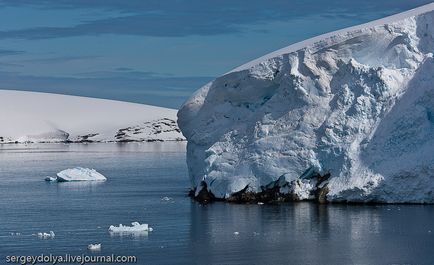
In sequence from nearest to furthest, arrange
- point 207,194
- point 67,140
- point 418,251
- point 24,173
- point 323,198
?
point 418,251, point 323,198, point 207,194, point 24,173, point 67,140

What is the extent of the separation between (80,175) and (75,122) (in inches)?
2400

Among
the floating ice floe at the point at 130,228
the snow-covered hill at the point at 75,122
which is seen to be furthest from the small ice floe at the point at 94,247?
the snow-covered hill at the point at 75,122

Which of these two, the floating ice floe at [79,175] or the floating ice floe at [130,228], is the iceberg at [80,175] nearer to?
the floating ice floe at [79,175]

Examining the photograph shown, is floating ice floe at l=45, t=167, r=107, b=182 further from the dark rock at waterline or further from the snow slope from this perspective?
the dark rock at waterline

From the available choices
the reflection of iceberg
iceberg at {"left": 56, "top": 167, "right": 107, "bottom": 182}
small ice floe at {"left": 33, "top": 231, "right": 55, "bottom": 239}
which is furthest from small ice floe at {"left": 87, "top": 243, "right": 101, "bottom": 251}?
iceberg at {"left": 56, "top": 167, "right": 107, "bottom": 182}

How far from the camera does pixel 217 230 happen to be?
1923 cm

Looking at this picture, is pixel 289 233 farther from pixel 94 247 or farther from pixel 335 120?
pixel 335 120

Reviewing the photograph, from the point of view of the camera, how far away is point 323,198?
2244cm

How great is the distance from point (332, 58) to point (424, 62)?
2.19 meters

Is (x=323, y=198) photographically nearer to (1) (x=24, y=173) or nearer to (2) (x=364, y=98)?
(2) (x=364, y=98)

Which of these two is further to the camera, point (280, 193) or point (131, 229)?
point (280, 193)

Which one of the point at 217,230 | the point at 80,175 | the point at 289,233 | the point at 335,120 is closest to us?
the point at 289,233

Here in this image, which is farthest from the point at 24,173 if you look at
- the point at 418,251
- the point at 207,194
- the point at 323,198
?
the point at 418,251

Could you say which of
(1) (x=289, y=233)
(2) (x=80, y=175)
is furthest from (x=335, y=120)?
(2) (x=80, y=175)
